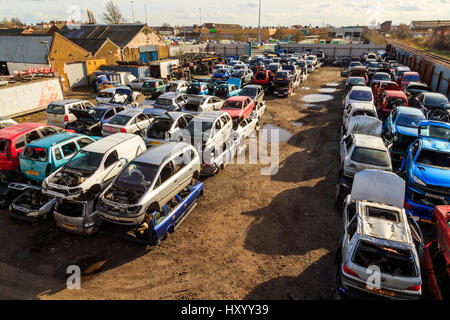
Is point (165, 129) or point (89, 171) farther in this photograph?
point (165, 129)

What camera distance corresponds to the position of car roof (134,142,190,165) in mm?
8066

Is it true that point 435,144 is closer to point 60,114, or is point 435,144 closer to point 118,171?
point 118,171

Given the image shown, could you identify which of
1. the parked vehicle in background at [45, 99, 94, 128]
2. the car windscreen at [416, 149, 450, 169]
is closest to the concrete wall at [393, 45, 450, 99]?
the car windscreen at [416, 149, 450, 169]

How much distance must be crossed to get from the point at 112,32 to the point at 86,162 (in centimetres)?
3915

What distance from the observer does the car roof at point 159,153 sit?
807 cm

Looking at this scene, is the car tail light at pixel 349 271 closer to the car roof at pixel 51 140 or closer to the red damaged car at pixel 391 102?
the car roof at pixel 51 140

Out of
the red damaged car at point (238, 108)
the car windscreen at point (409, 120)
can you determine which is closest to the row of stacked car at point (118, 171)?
the red damaged car at point (238, 108)

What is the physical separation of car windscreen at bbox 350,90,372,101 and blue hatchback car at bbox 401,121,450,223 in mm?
6467

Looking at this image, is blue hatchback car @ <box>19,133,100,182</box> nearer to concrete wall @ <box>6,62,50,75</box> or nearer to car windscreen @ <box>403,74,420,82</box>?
concrete wall @ <box>6,62,50,75</box>

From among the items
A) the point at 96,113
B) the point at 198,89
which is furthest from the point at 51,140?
the point at 198,89

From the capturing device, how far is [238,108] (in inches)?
603

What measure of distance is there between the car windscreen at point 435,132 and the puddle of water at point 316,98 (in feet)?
40.8
